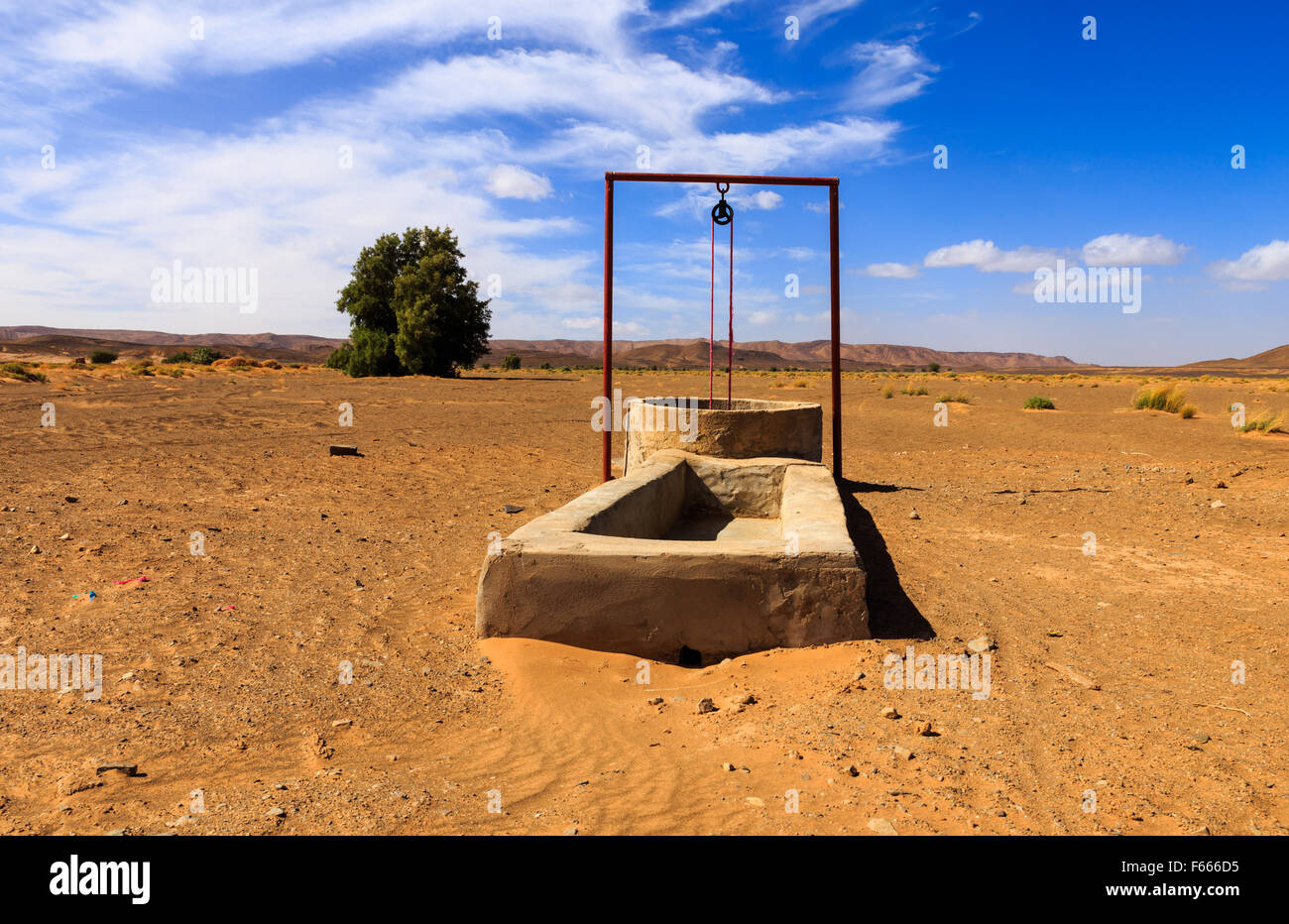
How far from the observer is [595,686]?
3.98 metres

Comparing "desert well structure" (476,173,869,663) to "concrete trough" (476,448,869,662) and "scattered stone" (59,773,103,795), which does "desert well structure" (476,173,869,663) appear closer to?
"concrete trough" (476,448,869,662)

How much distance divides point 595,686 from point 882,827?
166 centimetres

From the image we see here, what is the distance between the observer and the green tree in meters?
35.2

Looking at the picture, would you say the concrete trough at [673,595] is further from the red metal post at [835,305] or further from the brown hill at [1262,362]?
the brown hill at [1262,362]

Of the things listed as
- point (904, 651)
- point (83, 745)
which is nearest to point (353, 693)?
point (83, 745)

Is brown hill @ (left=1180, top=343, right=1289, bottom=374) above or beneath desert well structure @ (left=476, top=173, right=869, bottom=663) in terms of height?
above

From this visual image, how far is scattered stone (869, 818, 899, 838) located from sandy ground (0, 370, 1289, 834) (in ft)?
0.12

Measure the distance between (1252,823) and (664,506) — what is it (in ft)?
15.8

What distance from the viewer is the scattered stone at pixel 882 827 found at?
2.61m

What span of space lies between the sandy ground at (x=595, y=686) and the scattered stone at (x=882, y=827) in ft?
0.12

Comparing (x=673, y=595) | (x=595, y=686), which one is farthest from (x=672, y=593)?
(x=595, y=686)

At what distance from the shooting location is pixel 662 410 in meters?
8.27

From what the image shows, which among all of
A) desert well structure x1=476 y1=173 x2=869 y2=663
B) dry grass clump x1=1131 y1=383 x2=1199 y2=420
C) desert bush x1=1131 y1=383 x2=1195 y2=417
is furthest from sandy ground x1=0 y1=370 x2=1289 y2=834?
desert bush x1=1131 y1=383 x2=1195 y2=417

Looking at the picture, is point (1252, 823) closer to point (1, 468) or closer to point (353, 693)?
point (353, 693)
